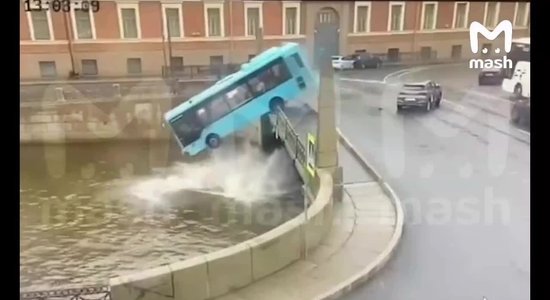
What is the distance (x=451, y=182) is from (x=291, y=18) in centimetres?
62

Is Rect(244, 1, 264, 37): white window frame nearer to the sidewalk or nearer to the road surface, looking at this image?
the road surface

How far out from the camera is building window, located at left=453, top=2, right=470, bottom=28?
1.30 metres

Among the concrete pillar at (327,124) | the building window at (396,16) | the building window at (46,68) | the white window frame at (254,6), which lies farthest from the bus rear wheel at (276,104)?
the building window at (46,68)

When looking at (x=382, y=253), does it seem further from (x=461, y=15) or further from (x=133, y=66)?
(x=133, y=66)

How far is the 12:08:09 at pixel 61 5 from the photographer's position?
1227mm

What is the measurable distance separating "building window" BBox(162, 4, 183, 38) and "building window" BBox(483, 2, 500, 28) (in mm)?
775

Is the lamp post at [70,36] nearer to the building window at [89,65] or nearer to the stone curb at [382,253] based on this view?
the building window at [89,65]

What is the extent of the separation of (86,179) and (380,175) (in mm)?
822

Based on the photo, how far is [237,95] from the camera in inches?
54.4

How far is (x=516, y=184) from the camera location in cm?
137

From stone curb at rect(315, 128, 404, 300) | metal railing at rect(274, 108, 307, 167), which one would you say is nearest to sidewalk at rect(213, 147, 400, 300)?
stone curb at rect(315, 128, 404, 300)
